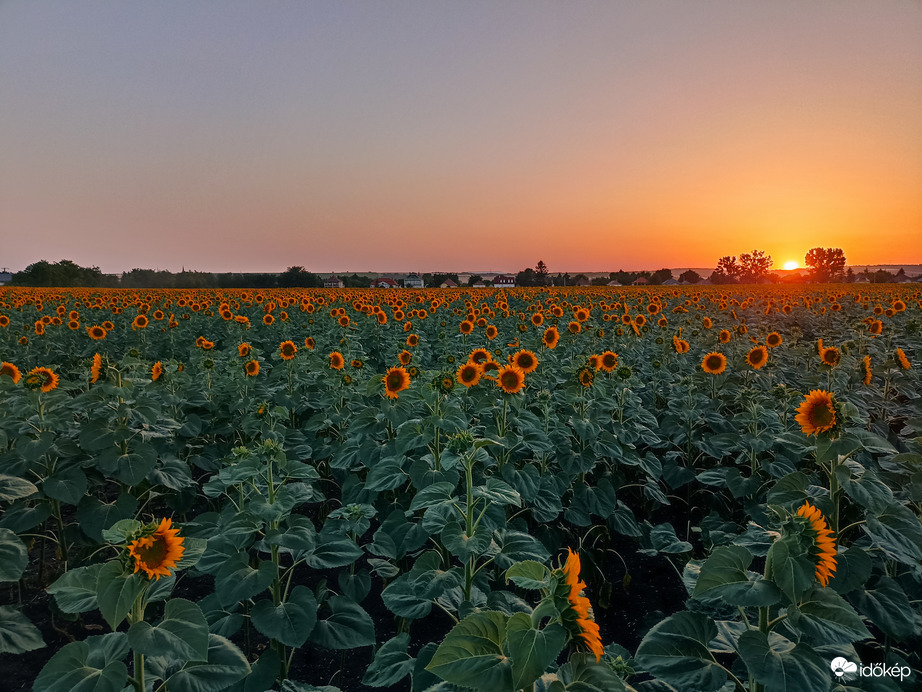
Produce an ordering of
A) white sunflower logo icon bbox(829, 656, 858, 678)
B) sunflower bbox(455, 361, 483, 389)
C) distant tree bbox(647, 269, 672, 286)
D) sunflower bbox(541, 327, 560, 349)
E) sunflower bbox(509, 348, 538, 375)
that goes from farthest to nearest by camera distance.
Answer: distant tree bbox(647, 269, 672, 286) < sunflower bbox(541, 327, 560, 349) < sunflower bbox(509, 348, 538, 375) < sunflower bbox(455, 361, 483, 389) < white sunflower logo icon bbox(829, 656, 858, 678)

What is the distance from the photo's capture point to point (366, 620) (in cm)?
281

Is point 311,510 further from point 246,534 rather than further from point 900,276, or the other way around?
point 900,276

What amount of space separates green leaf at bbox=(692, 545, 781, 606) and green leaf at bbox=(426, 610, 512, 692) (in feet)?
2.34

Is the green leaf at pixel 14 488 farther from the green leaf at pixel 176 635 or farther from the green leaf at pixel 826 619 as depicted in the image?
the green leaf at pixel 826 619

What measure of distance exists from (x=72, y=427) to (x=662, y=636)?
16.3ft

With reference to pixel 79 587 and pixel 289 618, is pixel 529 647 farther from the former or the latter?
pixel 289 618

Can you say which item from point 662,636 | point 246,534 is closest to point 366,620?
point 246,534

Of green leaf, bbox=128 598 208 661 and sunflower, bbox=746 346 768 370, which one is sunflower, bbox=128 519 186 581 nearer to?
green leaf, bbox=128 598 208 661

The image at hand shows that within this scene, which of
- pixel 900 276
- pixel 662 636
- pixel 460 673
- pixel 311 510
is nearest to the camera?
pixel 460 673

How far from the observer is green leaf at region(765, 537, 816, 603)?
153cm

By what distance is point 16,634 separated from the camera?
2.35m

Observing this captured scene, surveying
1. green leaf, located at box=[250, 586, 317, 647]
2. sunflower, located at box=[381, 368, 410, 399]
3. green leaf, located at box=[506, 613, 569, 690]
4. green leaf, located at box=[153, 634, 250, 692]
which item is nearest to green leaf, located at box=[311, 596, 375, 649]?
green leaf, located at box=[250, 586, 317, 647]

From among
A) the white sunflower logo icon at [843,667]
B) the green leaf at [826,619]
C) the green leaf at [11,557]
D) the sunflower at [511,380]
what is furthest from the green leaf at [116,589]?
the sunflower at [511,380]

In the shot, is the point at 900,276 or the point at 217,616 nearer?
the point at 217,616
